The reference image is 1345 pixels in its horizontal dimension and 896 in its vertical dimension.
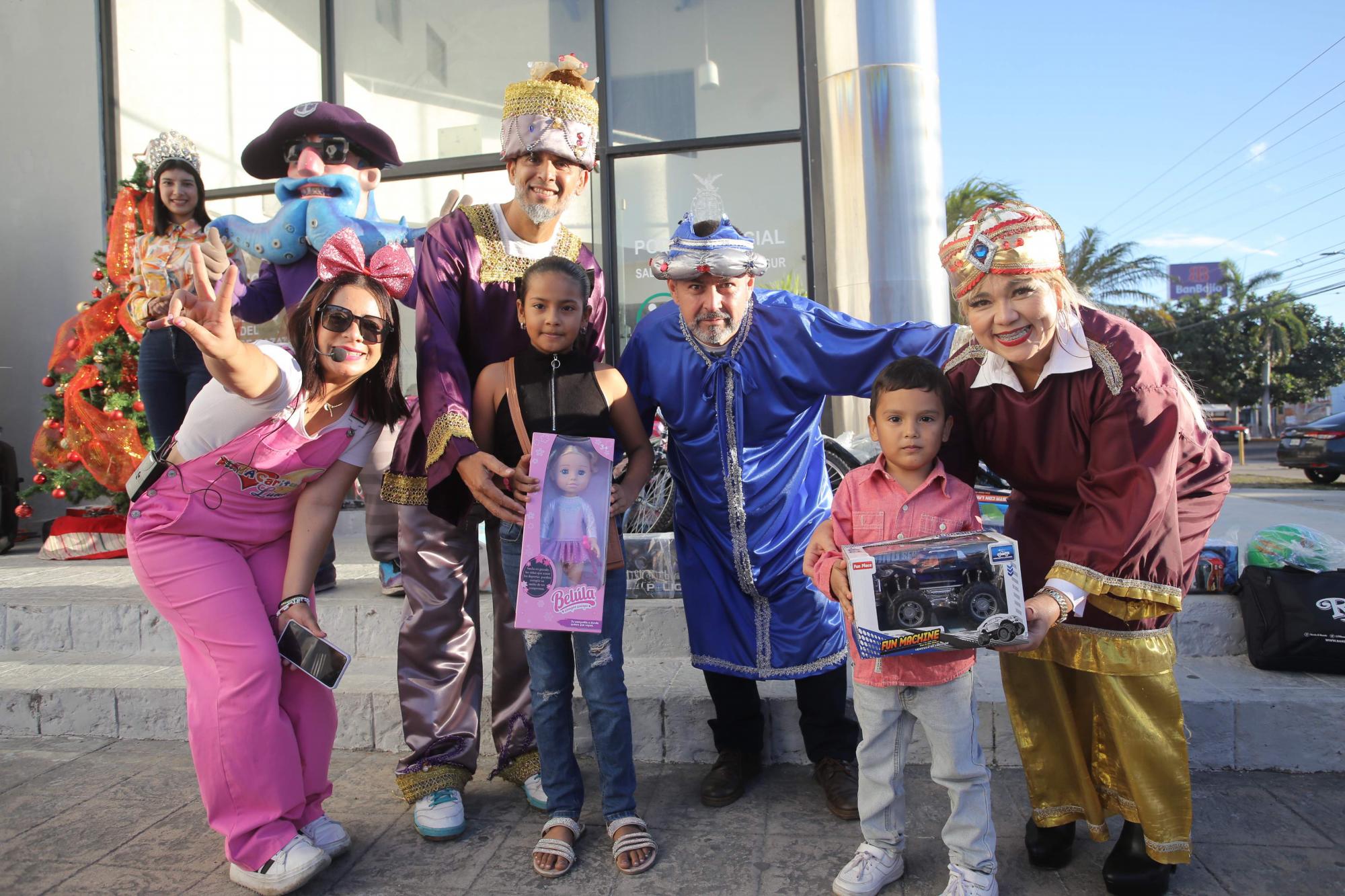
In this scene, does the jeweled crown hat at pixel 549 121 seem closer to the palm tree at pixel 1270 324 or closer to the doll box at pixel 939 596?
the doll box at pixel 939 596

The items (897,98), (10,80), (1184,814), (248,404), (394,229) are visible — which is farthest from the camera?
(10,80)

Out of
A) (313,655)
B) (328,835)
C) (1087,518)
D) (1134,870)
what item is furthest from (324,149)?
(1134,870)

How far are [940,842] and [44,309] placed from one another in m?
7.91

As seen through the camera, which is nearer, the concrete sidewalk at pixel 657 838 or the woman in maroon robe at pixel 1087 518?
the woman in maroon robe at pixel 1087 518

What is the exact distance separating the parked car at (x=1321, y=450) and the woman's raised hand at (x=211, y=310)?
15525 millimetres

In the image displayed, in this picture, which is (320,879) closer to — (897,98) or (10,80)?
(897,98)

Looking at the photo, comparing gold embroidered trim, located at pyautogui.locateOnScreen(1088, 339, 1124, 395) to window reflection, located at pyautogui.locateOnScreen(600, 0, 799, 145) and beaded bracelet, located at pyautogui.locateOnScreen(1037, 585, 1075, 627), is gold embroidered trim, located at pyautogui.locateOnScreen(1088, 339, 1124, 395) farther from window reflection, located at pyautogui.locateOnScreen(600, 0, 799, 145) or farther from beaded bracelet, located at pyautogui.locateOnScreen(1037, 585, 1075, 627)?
window reflection, located at pyautogui.locateOnScreen(600, 0, 799, 145)

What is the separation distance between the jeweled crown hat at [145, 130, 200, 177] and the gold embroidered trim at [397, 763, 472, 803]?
3.40m

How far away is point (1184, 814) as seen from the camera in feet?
6.92

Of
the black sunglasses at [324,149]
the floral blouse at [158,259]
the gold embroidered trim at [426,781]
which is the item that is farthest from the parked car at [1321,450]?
the floral blouse at [158,259]

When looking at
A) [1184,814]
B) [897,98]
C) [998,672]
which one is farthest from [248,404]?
[897,98]

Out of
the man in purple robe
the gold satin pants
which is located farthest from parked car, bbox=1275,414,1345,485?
the man in purple robe

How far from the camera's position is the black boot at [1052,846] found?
2289mm

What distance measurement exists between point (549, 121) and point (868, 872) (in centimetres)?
225
